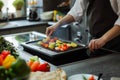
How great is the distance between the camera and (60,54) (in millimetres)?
1500

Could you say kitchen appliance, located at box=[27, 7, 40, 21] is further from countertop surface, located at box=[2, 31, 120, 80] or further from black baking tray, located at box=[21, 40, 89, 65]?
countertop surface, located at box=[2, 31, 120, 80]

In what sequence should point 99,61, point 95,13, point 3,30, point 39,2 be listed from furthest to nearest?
point 39,2 < point 3,30 < point 95,13 < point 99,61

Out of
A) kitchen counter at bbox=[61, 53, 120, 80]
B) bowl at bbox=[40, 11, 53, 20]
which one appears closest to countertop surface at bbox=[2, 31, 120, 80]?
kitchen counter at bbox=[61, 53, 120, 80]

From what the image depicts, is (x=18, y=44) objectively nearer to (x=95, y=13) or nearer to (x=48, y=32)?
(x=48, y=32)

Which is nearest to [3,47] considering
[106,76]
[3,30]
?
[106,76]

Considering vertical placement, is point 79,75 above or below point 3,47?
below

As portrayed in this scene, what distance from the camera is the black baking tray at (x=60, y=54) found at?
1.49 meters

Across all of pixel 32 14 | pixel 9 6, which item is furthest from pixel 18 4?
pixel 32 14

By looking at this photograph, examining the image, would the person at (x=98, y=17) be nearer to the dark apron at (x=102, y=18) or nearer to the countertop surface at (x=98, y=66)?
the dark apron at (x=102, y=18)

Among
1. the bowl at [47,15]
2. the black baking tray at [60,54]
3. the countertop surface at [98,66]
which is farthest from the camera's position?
the bowl at [47,15]

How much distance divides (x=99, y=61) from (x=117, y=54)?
204mm

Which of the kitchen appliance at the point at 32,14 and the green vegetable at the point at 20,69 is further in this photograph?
the kitchen appliance at the point at 32,14

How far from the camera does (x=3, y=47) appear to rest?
1316mm

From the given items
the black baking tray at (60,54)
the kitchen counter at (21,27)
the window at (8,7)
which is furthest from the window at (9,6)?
the black baking tray at (60,54)
